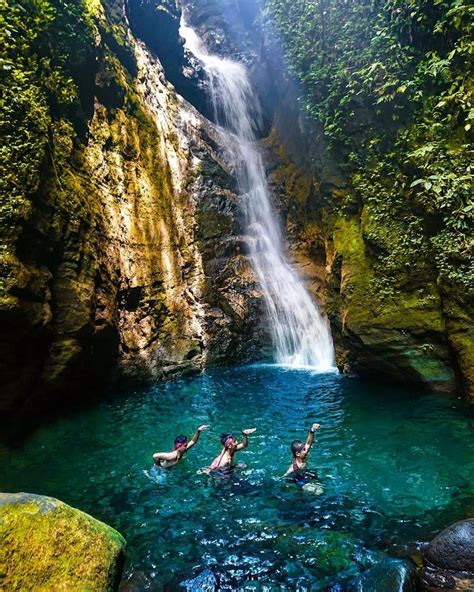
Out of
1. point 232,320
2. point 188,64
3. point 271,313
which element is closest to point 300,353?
point 271,313

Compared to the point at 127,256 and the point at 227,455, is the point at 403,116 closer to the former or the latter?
the point at 127,256

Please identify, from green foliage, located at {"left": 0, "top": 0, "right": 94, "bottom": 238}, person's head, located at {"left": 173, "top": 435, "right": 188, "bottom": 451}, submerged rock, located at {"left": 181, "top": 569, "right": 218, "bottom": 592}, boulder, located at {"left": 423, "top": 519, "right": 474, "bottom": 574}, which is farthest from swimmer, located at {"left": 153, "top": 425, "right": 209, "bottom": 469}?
green foliage, located at {"left": 0, "top": 0, "right": 94, "bottom": 238}

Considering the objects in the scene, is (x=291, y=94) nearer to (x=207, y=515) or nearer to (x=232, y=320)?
(x=232, y=320)

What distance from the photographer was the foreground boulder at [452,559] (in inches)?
178

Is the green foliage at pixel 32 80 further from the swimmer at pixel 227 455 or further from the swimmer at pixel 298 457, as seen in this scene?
the swimmer at pixel 298 457

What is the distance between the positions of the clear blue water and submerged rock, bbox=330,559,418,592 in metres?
0.26

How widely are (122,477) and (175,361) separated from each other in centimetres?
631

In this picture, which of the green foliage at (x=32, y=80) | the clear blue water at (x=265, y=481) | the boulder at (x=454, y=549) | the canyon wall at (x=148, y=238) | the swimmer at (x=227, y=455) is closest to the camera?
the boulder at (x=454, y=549)

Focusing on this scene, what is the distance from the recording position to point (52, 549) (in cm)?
385

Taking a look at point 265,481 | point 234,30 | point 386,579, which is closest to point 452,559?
point 386,579

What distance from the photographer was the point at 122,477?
7.54 meters

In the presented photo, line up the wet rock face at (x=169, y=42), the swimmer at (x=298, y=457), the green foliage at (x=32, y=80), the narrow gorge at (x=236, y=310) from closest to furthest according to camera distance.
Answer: the narrow gorge at (x=236, y=310) < the swimmer at (x=298, y=457) < the green foliage at (x=32, y=80) < the wet rock face at (x=169, y=42)


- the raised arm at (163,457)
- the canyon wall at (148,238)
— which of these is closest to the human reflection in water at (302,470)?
the raised arm at (163,457)

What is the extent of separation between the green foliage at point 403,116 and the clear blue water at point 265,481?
3.86 m
